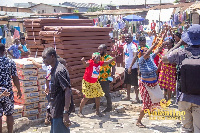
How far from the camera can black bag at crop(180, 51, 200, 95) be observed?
363 centimetres

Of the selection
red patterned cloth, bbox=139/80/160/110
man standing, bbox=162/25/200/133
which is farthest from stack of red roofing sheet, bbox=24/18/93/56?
man standing, bbox=162/25/200/133

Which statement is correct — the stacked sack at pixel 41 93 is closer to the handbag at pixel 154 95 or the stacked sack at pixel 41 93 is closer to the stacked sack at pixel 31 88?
the stacked sack at pixel 31 88

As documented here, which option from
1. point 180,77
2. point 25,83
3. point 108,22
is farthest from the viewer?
point 108,22

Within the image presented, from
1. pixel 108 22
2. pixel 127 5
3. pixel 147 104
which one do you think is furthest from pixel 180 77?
pixel 127 5

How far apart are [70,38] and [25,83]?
1891mm

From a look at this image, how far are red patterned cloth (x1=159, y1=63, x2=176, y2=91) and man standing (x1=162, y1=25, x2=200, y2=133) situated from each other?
398cm

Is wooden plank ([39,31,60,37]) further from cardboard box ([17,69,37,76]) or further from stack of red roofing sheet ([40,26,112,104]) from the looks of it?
cardboard box ([17,69,37,76])

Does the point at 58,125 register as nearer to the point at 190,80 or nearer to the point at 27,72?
the point at 190,80

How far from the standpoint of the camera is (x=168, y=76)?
805 centimetres

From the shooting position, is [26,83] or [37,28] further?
[37,28]

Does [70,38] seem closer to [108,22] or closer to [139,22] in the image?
[108,22]

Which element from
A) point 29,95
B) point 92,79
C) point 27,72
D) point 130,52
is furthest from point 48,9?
point 29,95

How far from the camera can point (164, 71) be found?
810cm

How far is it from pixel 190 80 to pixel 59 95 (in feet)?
A: 5.96
